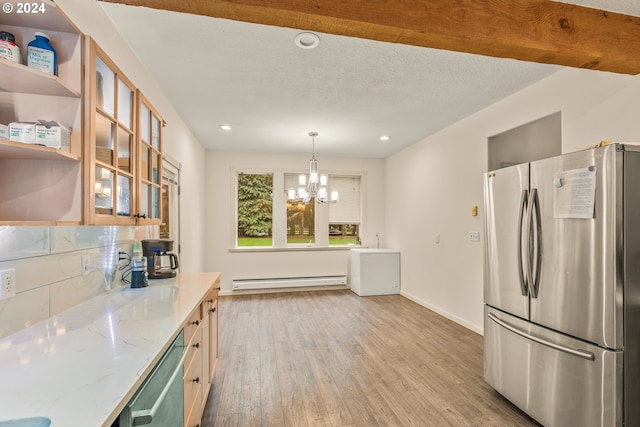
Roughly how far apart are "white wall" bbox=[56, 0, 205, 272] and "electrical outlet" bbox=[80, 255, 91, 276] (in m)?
1.27

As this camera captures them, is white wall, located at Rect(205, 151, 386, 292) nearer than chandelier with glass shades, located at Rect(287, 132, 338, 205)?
No

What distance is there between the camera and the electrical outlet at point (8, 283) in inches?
48.1

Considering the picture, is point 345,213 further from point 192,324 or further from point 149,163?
point 192,324

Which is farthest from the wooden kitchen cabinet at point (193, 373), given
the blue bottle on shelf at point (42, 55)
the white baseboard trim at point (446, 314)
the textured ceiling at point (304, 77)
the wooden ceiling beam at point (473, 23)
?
the white baseboard trim at point (446, 314)

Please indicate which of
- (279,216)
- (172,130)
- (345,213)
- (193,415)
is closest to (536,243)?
(193,415)

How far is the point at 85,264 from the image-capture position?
1802mm

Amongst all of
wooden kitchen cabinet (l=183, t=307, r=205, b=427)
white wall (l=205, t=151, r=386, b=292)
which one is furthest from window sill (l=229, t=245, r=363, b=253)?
wooden kitchen cabinet (l=183, t=307, r=205, b=427)

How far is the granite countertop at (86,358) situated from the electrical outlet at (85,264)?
0.18 m

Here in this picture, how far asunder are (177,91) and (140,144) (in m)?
1.41

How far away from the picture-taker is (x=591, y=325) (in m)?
1.72

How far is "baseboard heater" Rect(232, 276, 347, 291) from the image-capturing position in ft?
18.1

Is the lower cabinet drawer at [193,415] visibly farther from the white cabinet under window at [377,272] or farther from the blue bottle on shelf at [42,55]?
the white cabinet under window at [377,272]

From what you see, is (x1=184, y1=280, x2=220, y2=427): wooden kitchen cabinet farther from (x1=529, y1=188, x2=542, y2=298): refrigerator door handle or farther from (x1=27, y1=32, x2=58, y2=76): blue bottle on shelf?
(x1=529, y1=188, x2=542, y2=298): refrigerator door handle

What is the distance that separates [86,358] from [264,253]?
15.3 feet
